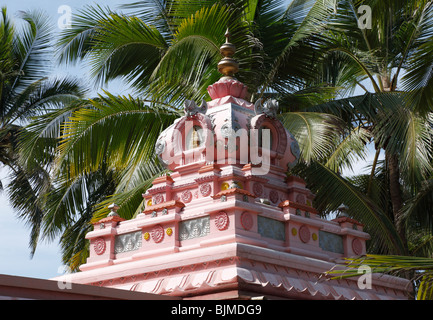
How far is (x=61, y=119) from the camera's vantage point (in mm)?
16078

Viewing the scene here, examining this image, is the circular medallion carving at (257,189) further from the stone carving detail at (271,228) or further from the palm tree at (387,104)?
the palm tree at (387,104)

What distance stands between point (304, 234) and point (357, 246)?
1.24 meters

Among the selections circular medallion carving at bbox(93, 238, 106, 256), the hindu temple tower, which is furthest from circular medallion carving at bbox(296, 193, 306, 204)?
circular medallion carving at bbox(93, 238, 106, 256)

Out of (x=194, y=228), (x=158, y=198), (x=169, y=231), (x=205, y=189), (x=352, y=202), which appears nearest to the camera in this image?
(x=194, y=228)

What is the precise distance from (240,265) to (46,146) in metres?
8.10

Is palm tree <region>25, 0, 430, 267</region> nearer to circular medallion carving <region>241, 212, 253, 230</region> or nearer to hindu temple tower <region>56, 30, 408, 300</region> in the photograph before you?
hindu temple tower <region>56, 30, 408, 300</region>

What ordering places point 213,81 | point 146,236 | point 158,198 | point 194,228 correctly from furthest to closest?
1. point 213,81
2. point 158,198
3. point 146,236
4. point 194,228

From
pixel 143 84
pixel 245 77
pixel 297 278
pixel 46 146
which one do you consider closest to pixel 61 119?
pixel 46 146

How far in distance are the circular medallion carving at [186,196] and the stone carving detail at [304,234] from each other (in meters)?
1.56

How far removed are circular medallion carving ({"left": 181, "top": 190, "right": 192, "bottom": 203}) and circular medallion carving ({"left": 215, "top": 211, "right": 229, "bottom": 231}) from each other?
1.12 m

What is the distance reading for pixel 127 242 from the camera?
405 inches

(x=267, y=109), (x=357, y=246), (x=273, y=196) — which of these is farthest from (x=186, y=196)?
(x=357, y=246)

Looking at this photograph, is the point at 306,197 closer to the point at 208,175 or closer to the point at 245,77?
the point at 208,175

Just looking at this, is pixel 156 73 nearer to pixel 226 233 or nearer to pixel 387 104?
pixel 387 104
